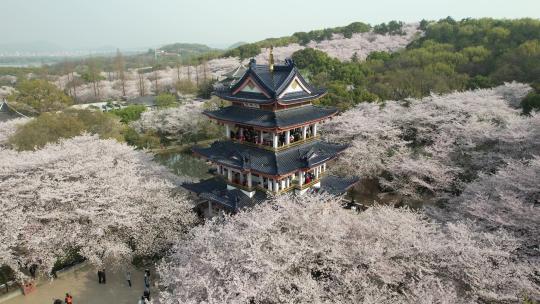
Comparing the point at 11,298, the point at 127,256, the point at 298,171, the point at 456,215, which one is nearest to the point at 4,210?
the point at 11,298

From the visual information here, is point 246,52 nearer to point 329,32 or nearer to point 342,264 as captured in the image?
point 329,32

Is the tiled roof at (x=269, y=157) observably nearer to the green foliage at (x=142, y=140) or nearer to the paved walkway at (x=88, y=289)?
the paved walkway at (x=88, y=289)

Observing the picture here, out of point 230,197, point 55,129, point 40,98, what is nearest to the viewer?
point 230,197

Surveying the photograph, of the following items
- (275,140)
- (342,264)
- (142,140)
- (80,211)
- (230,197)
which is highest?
(275,140)

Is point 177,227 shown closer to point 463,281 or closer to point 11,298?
point 11,298

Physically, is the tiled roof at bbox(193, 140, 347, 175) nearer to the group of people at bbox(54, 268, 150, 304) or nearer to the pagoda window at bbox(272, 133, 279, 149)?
the pagoda window at bbox(272, 133, 279, 149)

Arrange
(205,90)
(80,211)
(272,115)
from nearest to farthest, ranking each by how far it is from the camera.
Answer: (80,211) → (272,115) → (205,90)

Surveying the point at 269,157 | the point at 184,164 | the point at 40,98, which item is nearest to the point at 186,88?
the point at 40,98
